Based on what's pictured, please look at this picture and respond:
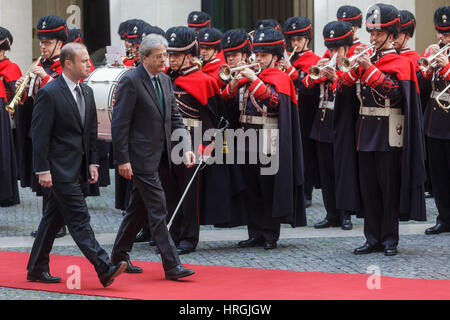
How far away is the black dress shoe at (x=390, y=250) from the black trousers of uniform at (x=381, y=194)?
0.10 ft

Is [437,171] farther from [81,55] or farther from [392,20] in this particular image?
[81,55]

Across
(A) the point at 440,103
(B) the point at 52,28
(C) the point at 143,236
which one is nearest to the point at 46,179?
(C) the point at 143,236

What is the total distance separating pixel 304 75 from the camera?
39.4ft

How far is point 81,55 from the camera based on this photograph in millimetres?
8250

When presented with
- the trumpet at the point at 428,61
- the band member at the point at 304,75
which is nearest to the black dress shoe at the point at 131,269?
the trumpet at the point at 428,61

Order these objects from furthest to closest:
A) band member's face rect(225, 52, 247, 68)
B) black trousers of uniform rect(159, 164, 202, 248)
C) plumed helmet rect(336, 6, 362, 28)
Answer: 1. plumed helmet rect(336, 6, 362, 28)
2. band member's face rect(225, 52, 247, 68)
3. black trousers of uniform rect(159, 164, 202, 248)

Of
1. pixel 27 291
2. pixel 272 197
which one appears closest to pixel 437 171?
pixel 272 197

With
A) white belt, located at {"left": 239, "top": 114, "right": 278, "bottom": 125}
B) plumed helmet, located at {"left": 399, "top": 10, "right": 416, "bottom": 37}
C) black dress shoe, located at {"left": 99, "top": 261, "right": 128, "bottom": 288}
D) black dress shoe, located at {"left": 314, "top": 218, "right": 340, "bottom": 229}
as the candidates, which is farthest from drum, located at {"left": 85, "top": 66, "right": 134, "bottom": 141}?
black dress shoe, located at {"left": 99, "top": 261, "right": 128, "bottom": 288}

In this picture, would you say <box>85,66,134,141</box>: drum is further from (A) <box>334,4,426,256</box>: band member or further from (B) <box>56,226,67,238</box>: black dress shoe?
(A) <box>334,4,426,256</box>: band member

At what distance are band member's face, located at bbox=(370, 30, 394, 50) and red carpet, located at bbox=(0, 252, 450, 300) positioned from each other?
214 centimetres

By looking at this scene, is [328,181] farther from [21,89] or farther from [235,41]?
[21,89]

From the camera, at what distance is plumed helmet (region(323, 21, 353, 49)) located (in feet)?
36.4
